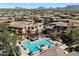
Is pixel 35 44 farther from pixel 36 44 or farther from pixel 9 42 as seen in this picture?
pixel 9 42

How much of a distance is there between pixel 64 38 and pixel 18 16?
0.43m

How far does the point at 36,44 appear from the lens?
56.6 inches

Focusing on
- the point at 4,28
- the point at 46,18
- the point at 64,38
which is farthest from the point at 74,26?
the point at 4,28

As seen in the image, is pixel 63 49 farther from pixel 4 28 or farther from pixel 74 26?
pixel 4 28

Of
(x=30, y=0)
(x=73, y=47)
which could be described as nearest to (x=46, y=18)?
(x=30, y=0)

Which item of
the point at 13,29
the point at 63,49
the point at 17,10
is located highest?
the point at 17,10

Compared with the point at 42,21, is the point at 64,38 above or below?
below

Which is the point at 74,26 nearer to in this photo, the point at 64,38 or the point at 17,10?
the point at 64,38

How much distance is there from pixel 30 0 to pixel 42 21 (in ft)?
0.65

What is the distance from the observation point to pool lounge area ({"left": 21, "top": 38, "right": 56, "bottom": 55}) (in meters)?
1.43

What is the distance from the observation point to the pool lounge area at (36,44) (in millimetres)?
1431

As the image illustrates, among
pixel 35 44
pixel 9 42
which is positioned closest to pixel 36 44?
pixel 35 44

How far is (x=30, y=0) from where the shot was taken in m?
1.44

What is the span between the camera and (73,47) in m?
1.44
